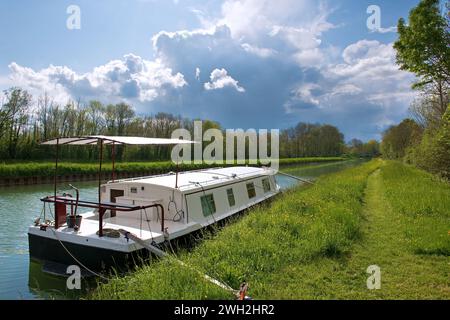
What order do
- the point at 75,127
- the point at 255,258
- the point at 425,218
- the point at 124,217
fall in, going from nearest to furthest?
the point at 255,258 → the point at 124,217 → the point at 425,218 → the point at 75,127

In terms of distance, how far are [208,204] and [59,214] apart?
448cm

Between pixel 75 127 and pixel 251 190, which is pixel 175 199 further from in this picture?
pixel 75 127

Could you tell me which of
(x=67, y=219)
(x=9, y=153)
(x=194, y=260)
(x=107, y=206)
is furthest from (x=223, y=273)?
(x=9, y=153)

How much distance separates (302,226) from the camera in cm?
921

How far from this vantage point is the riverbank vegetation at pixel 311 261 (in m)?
5.73

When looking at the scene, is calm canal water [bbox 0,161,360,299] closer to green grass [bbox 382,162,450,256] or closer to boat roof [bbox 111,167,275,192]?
boat roof [bbox 111,167,275,192]

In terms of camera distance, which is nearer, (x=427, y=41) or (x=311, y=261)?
(x=311, y=261)

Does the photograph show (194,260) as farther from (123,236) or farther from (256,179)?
(256,179)

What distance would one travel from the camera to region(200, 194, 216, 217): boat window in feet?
37.1

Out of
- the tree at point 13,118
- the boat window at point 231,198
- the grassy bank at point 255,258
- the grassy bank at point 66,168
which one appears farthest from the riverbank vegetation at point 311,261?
the tree at point 13,118

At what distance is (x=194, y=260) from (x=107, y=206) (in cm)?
294

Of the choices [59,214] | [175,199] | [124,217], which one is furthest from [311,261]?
[59,214]

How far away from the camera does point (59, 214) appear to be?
9.35m
